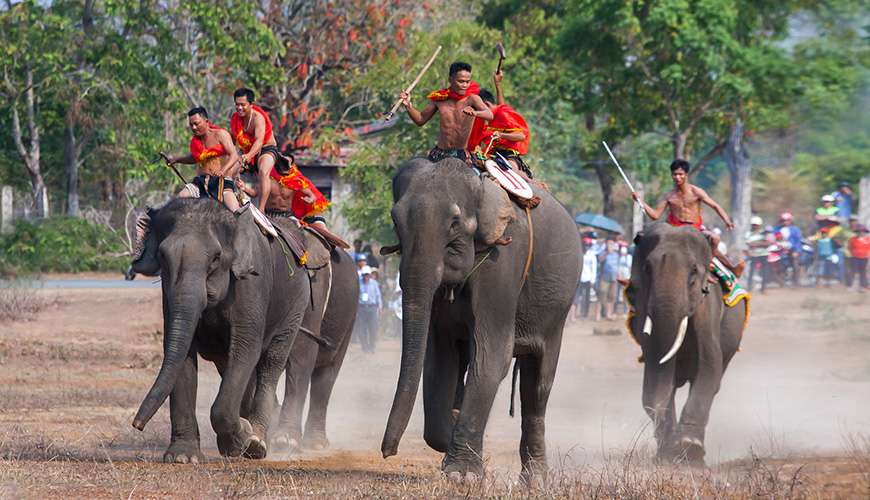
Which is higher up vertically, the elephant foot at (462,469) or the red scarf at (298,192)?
the red scarf at (298,192)

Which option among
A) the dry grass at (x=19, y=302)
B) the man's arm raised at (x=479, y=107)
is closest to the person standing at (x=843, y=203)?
the dry grass at (x=19, y=302)

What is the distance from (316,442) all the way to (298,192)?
7.03ft

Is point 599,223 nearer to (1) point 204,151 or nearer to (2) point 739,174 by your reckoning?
(2) point 739,174

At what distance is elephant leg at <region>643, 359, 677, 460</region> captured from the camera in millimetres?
12180

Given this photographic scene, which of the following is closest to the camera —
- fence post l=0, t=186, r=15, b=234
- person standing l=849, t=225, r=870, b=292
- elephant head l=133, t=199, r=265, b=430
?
elephant head l=133, t=199, r=265, b=430

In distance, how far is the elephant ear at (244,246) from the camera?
10.1 metres

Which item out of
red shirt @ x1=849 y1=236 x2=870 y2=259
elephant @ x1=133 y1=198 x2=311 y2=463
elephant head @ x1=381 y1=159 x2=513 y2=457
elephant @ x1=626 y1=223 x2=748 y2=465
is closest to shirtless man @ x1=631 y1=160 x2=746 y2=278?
elephant @ x1=626 y1=223 x2=748 y2=465

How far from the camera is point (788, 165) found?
163 feet

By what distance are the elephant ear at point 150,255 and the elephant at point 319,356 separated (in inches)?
89.0

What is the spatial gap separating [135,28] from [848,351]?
1643cm

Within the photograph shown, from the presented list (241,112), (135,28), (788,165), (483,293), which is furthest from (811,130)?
(788,165)

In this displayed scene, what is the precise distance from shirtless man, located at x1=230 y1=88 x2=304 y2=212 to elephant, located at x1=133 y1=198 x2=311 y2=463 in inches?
41.7

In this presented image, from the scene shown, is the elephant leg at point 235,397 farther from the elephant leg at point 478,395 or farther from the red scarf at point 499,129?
the red scarf at point 499,129

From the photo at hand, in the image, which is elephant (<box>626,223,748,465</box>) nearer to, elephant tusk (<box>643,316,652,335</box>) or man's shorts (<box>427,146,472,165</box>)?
elephant tusk (<box>643,316,652,335</box>)
